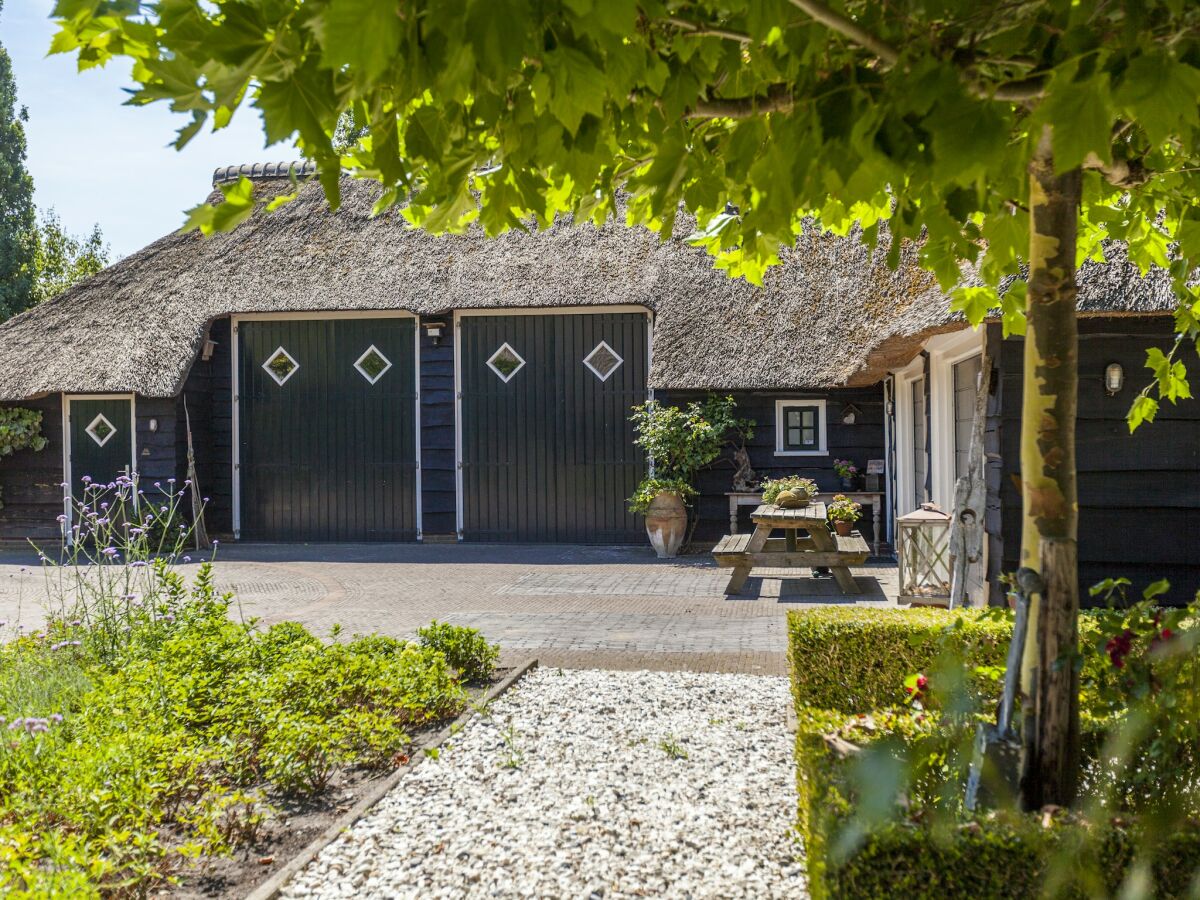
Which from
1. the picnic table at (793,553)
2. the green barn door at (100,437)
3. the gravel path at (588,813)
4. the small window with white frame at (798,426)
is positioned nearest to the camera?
the gravel path at (588,813)

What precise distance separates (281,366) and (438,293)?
2773 mm

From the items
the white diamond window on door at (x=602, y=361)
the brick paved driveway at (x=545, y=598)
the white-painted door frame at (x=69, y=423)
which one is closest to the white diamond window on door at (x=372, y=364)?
the brick paved driveway at (x=545, y=598)

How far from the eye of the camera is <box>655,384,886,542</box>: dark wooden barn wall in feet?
43.0

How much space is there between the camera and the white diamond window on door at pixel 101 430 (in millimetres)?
14836

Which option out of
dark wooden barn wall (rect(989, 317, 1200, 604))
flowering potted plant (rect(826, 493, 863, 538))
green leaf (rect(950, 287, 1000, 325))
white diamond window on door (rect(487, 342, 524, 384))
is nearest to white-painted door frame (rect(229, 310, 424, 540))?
white diamond window on door (rect(487, 342, 524, 384))

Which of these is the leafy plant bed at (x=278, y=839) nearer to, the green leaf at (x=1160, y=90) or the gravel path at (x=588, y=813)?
the gravel path at (x=588, y=813)

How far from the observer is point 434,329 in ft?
46.9

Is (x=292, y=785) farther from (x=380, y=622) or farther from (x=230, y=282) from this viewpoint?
(x=230, y=282)

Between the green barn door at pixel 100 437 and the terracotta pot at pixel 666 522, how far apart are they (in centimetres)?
779

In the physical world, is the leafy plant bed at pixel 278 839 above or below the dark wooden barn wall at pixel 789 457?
below

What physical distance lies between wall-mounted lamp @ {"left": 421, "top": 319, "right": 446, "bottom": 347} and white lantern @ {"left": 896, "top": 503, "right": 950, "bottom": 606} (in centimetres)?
815

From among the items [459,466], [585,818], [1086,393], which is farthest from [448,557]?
[585,818]

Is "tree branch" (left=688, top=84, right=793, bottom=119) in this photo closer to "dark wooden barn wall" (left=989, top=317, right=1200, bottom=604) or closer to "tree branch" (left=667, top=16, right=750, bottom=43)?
"tree branch" (left=667, top=16, right=750, bottom=43)

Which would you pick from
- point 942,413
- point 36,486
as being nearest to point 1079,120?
→ point 942,413
